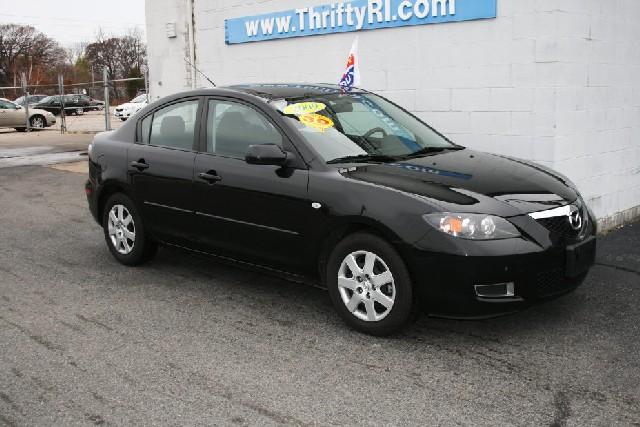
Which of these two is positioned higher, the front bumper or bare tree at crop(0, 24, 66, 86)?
bare tree at crop(0, 24, 66, 86)

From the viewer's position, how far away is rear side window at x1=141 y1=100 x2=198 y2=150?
18.1 ft

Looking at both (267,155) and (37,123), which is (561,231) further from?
(37,123)

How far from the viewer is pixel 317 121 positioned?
498 centimetres

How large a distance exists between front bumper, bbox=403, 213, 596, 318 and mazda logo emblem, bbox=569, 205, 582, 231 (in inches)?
8.6

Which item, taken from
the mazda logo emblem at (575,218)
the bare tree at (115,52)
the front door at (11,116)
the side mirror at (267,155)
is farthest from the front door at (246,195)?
the bare tree at (115,52)

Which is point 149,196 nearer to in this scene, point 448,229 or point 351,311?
point 351,311

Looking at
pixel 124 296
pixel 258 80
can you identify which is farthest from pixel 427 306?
pixel 258 80

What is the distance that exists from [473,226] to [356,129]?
139 centimetres

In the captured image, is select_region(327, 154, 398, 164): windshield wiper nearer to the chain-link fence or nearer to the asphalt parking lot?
the asphalt parking lot

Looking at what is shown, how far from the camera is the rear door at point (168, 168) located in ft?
17.9

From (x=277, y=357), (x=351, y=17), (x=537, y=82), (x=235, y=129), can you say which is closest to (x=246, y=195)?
(x=235, y=129)

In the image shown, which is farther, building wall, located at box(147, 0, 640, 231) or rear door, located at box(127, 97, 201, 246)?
building wall, located at box(147, 0, 640, 231)

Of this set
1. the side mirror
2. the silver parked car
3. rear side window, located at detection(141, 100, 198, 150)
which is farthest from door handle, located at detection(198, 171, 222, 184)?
the silver parked car

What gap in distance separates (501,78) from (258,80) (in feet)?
13.4
